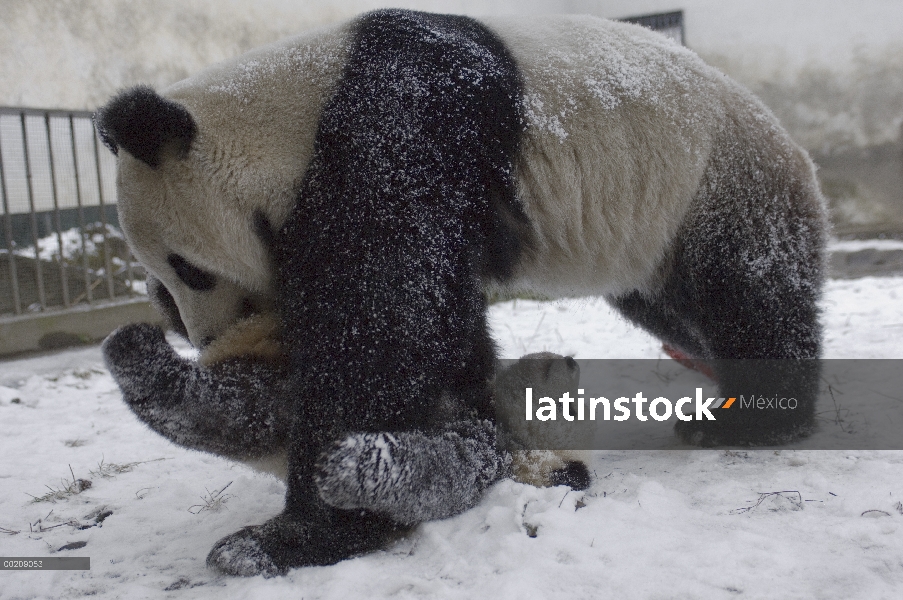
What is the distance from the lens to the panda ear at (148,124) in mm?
1938

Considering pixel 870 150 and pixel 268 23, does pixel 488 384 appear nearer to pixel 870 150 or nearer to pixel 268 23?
pixel 268 23

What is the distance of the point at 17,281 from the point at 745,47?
29.5 ft

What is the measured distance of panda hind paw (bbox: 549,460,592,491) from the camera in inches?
87.4

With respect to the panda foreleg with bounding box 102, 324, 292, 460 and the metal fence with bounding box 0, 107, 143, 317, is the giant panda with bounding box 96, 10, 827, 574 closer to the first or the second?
the panda foreleg with bounding box 102, 324, 292, 460

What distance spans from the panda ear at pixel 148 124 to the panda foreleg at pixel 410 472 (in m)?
1.02

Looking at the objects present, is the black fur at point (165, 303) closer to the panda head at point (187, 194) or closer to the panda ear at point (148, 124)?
the panda head at point (187, 194)

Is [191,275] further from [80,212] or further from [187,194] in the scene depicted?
[80,212]

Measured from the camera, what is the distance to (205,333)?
2.37 meters

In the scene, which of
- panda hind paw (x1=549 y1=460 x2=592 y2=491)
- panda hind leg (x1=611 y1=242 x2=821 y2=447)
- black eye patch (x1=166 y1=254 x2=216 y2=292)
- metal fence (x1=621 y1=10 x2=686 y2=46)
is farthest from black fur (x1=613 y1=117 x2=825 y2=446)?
metal fence (x1=621 y1=10 x2=686 y2=46)

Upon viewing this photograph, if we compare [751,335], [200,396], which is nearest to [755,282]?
[751,335]

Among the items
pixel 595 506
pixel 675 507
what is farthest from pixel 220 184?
pixel 675 507

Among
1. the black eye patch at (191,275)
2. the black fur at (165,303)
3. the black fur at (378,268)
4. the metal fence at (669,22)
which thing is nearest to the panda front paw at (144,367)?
the black eye patch at (191,275)

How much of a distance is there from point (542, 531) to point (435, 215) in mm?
904

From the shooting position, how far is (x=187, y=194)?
80.6 inches
